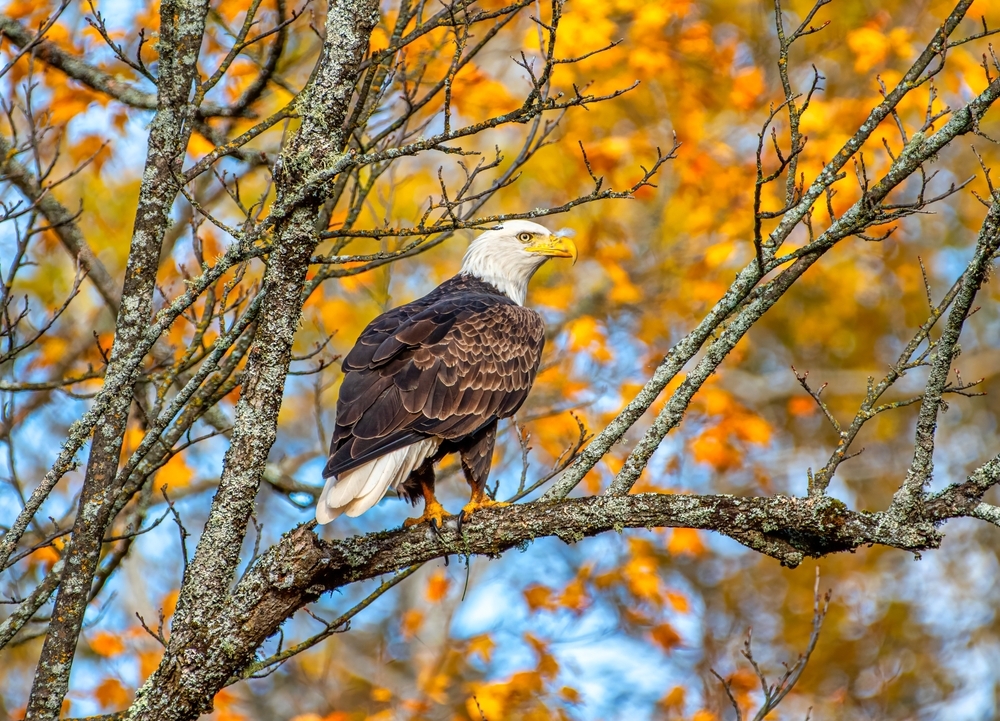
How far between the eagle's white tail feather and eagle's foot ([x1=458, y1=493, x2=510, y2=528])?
1.24ft

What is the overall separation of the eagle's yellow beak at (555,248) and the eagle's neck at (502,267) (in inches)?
2.7

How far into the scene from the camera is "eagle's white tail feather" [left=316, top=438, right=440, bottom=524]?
474 centimetres

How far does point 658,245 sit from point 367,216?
10.3 ft

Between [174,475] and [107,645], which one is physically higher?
[174,475]

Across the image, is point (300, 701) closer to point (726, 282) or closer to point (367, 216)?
point (367, 216)

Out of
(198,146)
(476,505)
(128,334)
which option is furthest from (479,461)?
(198,146)

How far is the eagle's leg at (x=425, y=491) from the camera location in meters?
5.10

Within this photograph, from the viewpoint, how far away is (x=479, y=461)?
553 centimetres

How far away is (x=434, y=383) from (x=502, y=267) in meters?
1.88

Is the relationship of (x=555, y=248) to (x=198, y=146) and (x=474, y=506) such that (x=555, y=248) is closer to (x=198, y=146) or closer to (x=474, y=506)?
(x=474, y=506)

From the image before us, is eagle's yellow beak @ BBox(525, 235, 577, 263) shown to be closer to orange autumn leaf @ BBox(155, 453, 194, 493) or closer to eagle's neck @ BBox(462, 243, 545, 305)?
eagle's neck @ BBox(462, 243, 545, 305)

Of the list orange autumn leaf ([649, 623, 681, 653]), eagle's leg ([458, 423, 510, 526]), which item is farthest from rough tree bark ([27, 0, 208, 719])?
orange autumn leaf ([649, 623, 681, 653])

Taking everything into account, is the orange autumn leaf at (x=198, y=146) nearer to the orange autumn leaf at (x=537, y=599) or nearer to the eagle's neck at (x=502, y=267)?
the eagle's neck at (x=502, y=267)

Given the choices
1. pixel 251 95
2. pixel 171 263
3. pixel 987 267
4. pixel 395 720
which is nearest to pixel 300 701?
pixel 395 720
